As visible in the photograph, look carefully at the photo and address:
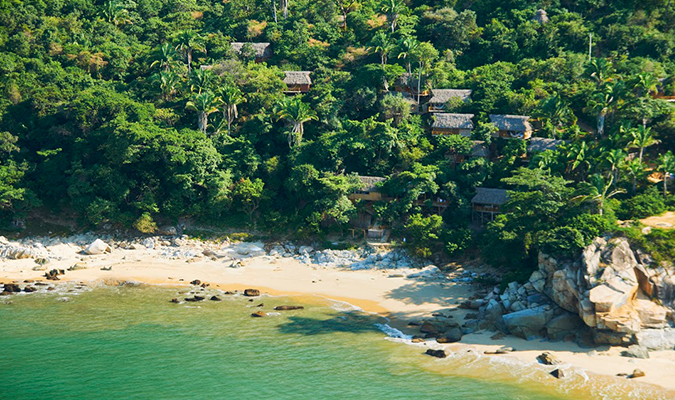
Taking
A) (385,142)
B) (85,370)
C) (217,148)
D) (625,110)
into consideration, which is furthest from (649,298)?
(217,148)

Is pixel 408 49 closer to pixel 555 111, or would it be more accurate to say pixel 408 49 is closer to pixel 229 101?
pixel 555 111

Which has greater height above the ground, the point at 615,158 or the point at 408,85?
the point at 408,85

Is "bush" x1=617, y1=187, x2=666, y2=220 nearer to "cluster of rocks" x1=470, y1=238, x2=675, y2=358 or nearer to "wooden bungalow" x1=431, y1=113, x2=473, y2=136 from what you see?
"cluster of rocks" x1=470, y1=238, x2=675, y2=358

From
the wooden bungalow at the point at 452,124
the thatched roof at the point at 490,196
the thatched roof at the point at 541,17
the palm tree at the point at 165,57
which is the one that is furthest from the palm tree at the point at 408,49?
the palm tree at the point at 165,57

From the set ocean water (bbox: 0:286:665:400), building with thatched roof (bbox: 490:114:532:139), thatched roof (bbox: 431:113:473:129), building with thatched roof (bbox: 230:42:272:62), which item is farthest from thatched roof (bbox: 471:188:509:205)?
building with thatched roof (bbox: 230:42:272:62)

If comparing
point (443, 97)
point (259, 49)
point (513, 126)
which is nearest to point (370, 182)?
point (513, 126)

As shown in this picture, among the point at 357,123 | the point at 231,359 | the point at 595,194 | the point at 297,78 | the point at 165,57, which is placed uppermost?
the point at 165,57
